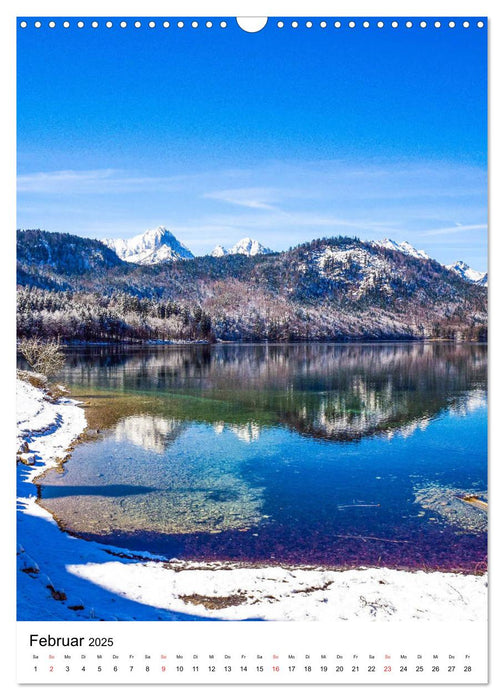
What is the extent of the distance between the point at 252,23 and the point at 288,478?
11.0 m

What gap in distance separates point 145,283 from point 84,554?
647 feet

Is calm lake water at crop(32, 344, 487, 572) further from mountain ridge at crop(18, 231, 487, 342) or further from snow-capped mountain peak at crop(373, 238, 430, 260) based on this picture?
mountain ridge at crop(18, 231, 487, 342)

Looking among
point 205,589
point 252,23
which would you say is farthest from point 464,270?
point 205,589

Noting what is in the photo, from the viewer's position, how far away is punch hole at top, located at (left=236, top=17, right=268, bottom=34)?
5.46 meters

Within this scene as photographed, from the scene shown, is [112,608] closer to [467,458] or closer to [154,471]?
[154,471]

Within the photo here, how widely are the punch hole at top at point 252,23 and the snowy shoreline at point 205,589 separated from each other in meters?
6.60

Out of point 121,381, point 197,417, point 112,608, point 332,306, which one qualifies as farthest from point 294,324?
point 112,608

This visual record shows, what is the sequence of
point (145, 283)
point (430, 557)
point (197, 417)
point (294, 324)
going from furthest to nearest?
point (145, 283)
point (294, 324)
point (197, 417)
point (430, 557)

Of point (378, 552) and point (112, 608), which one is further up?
point (112, 608)

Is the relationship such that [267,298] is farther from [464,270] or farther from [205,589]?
[205,589]

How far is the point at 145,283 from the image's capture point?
653 ft

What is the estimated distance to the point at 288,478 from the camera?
13.7 m

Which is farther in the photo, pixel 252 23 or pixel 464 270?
pixel 464 270

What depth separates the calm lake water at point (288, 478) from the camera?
386 inches
